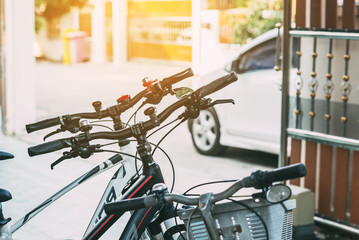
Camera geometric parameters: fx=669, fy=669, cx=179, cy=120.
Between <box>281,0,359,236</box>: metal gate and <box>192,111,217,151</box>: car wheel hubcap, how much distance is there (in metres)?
2.83

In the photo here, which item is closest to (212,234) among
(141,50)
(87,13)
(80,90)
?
(80,90)

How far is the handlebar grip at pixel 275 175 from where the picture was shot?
230 centimetres

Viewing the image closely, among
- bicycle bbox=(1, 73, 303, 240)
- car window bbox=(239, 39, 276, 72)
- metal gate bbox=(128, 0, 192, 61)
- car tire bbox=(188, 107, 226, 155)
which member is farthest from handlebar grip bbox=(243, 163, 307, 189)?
metal gate bbox=(128, 0, 192, 61)

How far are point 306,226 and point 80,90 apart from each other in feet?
36.5

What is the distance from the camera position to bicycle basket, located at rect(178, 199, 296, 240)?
2.46 m

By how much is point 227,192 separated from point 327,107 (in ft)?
10.4

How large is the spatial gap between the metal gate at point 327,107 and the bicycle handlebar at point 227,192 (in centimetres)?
290

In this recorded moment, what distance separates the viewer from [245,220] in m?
2.49

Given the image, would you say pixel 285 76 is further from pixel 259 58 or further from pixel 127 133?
pixel 127 133

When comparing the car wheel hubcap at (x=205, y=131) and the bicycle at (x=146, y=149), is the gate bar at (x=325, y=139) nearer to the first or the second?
the bicycle at (x=146, y=149)

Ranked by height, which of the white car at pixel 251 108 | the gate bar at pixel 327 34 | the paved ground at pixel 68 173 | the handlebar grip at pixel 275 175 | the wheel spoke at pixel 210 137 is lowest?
the paved ground at pixel 68 173

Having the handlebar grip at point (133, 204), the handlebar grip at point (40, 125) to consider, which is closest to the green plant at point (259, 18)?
the handlebar grip at point (40, 125)

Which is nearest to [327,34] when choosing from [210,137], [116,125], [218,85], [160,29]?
[116,125]

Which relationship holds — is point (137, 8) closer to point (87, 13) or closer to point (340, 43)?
point (87, 13)
